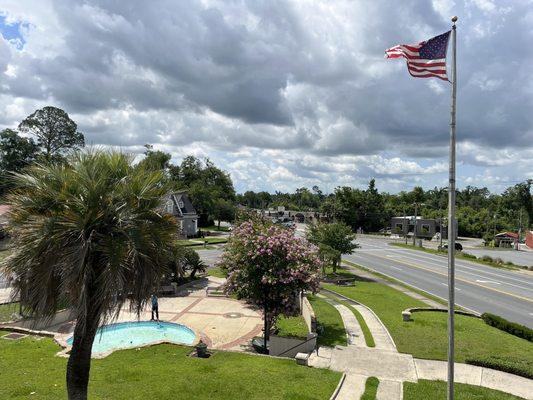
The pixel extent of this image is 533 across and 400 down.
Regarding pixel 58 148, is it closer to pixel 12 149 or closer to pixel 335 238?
pixel 12 149

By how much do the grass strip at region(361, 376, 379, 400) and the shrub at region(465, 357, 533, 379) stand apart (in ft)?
15.1

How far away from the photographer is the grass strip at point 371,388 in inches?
519

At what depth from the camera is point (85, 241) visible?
8305 mm

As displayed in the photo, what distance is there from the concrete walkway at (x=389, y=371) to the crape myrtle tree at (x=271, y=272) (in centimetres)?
264

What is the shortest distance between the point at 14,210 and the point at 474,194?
182m

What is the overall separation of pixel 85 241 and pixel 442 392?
38.1 feet

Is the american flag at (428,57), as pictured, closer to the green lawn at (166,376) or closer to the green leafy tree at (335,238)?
the green lawn at (166,376)

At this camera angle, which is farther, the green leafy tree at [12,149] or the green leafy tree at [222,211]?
the green leafy tree at [222,211]

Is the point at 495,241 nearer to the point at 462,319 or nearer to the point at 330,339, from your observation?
the point at 462,319

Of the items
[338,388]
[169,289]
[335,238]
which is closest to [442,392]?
[338,388]

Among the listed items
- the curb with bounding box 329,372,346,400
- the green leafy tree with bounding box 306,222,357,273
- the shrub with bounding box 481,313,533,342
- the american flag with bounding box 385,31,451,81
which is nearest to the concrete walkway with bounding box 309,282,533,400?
the curb with bounding box 329,372,346,400

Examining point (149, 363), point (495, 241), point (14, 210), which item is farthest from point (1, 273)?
point (495, 241)

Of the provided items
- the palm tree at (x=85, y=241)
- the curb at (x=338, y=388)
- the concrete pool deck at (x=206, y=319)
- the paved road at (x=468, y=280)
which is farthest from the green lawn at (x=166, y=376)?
the paved road at (x=468, y=280)

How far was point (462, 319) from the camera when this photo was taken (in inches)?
961
